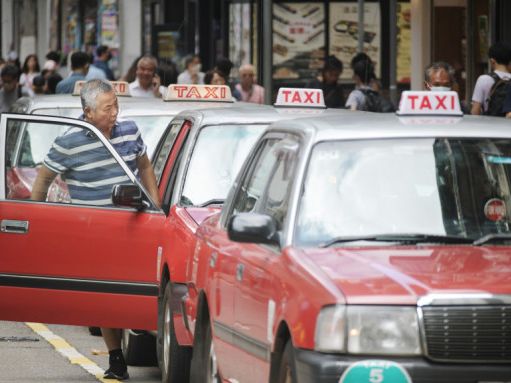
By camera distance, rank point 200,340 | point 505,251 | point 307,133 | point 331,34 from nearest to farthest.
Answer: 1. point 505,251
2. point 307,133
3. point 200,340
4. point 331,34

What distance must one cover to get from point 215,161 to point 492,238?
3461 millimetres

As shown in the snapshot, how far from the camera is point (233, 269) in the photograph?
7.68 metres

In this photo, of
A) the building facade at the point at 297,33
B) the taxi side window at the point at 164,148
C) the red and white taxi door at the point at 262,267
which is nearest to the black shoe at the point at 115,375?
the taxi side window at the point at 164,148

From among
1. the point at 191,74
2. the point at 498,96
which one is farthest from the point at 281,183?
the point at 191,74

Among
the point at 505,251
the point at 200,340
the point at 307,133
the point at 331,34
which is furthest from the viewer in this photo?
the point at 331,34

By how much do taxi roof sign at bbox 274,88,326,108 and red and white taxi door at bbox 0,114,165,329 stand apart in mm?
1270

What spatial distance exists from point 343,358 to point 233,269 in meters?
1.53

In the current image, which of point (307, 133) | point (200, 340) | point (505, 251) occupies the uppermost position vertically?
point (307, 133)

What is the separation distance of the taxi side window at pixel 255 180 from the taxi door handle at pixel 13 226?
2.21 m

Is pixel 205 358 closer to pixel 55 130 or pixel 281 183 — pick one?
pixel 281 183

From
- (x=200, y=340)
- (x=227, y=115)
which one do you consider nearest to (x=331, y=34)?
(x=227, y=115)

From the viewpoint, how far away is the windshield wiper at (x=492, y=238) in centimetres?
709

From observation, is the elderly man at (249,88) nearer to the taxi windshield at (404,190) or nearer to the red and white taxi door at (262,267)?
the red and white taxi door at (262,267)

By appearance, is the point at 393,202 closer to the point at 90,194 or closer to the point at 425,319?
the point at 425,319
